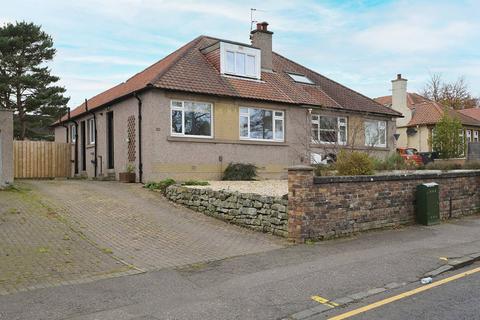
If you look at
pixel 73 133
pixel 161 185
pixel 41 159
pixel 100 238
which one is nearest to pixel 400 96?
pixel 73 133

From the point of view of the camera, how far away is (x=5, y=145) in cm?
1443

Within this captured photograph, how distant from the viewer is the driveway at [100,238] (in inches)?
306

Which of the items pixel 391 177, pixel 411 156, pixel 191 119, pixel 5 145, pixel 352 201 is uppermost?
pixel 191 119

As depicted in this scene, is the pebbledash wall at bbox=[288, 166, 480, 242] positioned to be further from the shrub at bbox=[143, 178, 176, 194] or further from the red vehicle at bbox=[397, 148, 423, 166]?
the red vehicle at bbox=[397, 148, 423, 166]

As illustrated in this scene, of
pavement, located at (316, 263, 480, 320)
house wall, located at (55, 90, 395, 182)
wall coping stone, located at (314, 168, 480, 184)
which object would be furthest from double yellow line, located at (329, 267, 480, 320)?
house wall, located at (55, 90, 395, 182)

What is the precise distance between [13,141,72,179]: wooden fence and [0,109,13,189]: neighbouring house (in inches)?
341

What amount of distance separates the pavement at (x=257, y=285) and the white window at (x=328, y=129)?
13418mm

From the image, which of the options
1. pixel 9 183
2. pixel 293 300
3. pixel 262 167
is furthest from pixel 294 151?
pixel 293 300

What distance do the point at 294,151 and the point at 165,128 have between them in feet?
22.5

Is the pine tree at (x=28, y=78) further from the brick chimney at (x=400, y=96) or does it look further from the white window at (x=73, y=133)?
the brick chimney at (x=400, y=96)

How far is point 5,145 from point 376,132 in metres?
18.9

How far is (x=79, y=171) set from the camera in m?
25.4

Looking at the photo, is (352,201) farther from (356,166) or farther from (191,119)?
(191,119)

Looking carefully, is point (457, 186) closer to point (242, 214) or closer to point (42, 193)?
point (242, 214)
